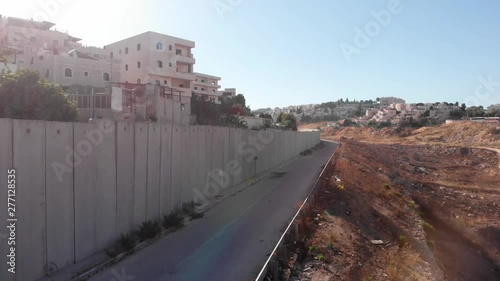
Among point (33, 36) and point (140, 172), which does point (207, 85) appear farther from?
point (140, 172)

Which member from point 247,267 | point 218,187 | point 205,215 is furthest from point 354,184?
point 247,267

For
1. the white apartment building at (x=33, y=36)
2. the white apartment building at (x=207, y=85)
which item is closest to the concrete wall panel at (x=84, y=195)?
the white apartment building at (x=33, y=36)

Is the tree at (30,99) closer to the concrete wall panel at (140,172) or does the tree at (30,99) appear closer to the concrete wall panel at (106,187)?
the concrete wall panel at (140,172)

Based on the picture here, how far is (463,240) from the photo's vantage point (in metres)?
20.8

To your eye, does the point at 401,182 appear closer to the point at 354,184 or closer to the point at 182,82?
the point at 354,184

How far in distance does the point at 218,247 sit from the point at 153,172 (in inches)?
113

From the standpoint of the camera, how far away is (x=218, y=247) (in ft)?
32.3

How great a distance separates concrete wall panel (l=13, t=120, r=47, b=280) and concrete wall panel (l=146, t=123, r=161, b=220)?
3.79m

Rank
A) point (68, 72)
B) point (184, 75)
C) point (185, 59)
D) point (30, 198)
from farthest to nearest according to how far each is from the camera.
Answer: point (185, 59), point (184, 75), point (68, 72), point (30, 198)

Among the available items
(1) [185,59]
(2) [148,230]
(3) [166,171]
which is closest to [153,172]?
(3) [166,171]

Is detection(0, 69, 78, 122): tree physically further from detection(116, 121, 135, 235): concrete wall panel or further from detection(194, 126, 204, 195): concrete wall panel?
detection(194, 126, 204, 195): concrete wall panel

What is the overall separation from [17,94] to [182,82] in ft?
108

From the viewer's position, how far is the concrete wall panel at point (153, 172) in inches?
425

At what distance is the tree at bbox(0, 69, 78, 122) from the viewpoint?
12016 mm
